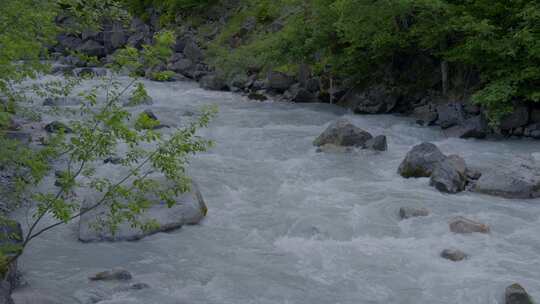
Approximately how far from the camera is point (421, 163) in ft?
50.3

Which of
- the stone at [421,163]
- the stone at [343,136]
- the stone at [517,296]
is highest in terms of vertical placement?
the stone at [343,136]

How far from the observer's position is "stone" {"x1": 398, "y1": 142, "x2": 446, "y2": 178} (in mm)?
15242

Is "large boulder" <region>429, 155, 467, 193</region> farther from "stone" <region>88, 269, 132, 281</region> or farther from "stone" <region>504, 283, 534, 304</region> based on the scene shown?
"stone" <region>88, 269, 132, 281</region>

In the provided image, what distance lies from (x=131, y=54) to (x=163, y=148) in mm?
1148

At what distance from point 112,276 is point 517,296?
6015mm

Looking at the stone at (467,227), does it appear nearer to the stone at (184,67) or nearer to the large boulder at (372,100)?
the large boulder at (372,100)

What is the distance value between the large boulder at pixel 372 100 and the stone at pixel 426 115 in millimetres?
1224

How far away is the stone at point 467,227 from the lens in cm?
1156

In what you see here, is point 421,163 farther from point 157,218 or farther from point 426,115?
point 426,115

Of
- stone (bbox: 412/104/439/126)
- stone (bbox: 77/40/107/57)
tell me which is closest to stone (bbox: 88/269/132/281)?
stone (bbox: 412/104/439/126)

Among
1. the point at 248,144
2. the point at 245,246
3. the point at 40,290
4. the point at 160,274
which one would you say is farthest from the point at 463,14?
the point at 40,290

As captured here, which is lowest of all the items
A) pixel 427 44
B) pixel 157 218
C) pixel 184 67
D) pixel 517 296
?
pixel 517 296

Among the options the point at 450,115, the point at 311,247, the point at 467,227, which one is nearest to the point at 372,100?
the point at 450,115

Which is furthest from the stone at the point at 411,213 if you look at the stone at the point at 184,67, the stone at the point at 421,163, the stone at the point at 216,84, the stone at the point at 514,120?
the stone at the point at 184,67
